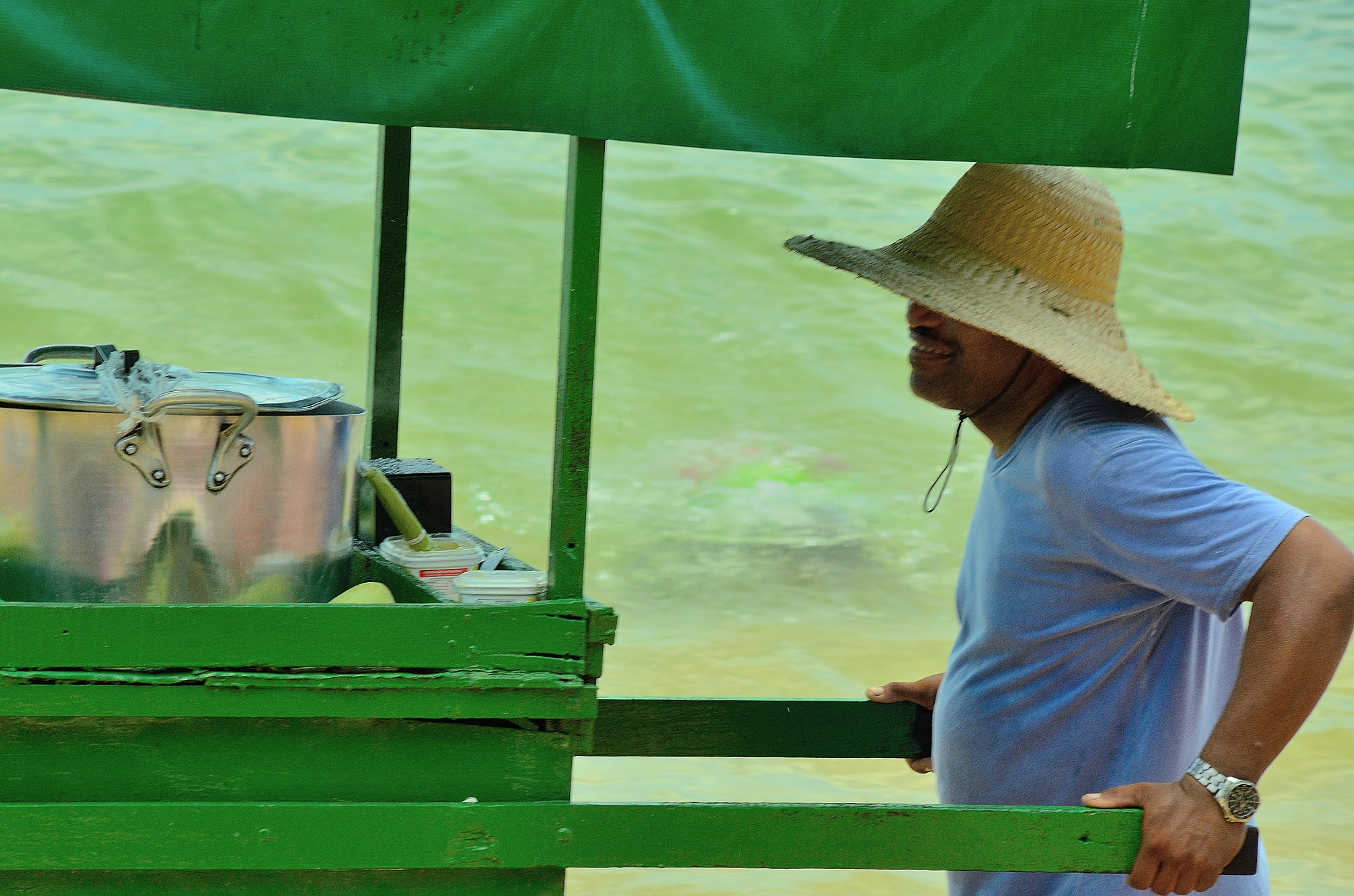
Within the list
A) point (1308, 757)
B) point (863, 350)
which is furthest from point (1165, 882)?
point (863, 350)

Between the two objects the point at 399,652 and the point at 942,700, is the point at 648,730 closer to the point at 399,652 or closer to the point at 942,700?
the point at 942,700

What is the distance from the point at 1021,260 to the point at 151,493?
1.28 m

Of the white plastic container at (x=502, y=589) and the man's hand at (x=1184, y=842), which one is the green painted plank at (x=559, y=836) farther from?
the white plastic container at (x=502, y=589)

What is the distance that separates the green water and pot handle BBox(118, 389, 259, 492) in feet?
15.5

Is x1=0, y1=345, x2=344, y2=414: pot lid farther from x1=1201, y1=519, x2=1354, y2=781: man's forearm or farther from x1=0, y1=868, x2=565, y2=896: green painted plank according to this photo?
x1=1201, y1=519, x2=1354, y2=781: man's forearm

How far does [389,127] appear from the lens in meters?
2.50

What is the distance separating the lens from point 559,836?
167 cm

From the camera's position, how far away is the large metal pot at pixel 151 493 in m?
1.76

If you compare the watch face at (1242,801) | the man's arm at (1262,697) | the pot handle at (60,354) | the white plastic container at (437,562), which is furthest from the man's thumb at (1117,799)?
the pot handle at (60,354)

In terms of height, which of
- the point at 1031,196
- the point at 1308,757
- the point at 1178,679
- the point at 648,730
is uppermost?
the point at 1031,196

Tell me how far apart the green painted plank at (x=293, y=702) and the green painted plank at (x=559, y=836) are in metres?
0.10

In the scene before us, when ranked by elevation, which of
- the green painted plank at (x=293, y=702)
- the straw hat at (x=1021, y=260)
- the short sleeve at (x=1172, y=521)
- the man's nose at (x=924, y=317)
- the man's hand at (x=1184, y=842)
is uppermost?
the straw hat at (x=1021, y=260)

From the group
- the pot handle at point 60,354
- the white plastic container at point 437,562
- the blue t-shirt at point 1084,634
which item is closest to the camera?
the blue t-shirt at point 1084,634

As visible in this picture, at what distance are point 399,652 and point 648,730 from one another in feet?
2.62
